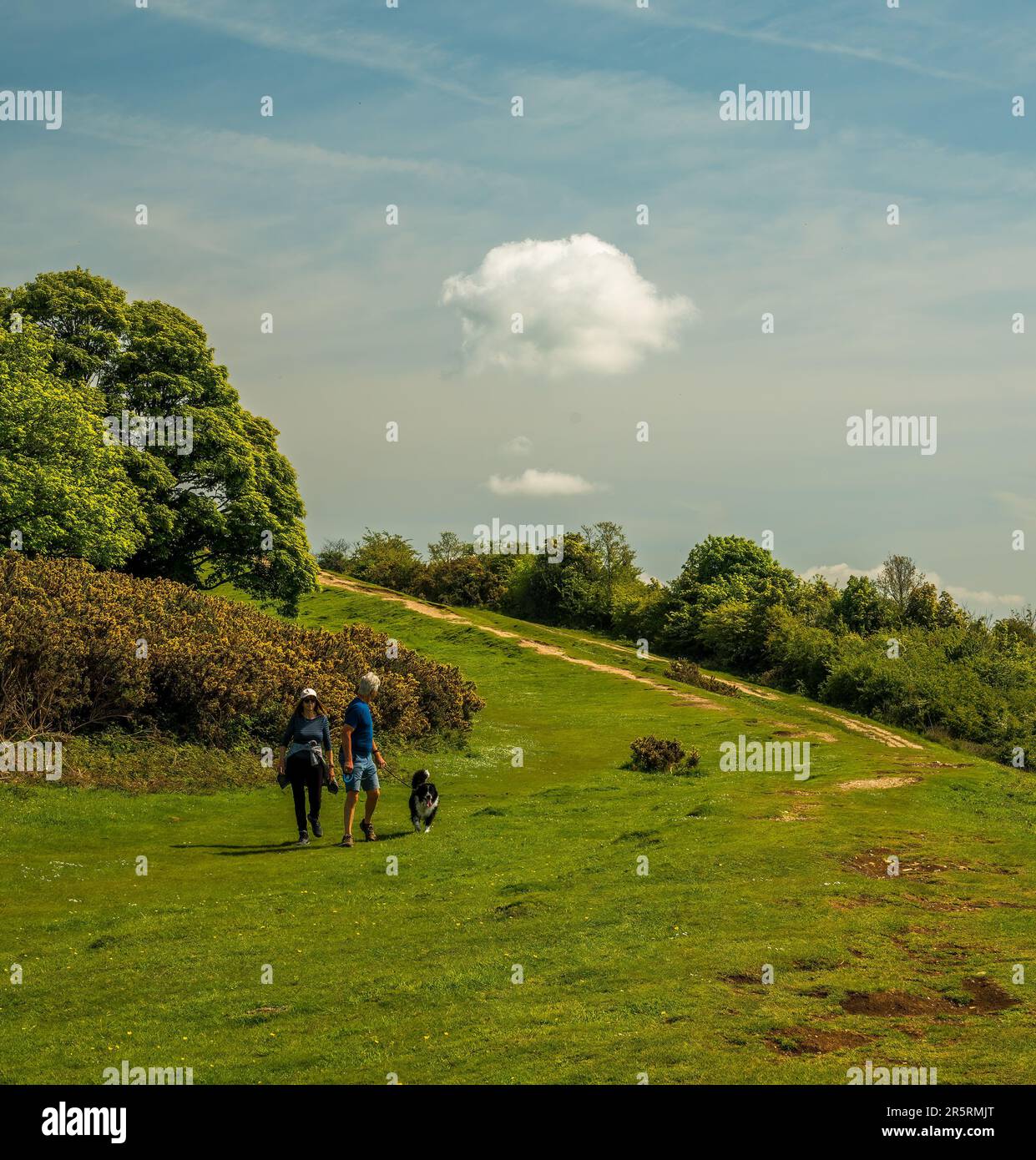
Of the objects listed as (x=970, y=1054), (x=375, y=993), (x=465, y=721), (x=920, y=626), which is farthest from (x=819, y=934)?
(x=920, y=626)

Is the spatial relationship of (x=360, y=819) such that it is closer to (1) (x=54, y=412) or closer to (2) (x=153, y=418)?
(1) (x=54, y=412)

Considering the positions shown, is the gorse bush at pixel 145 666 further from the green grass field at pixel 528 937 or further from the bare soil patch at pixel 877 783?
the bare soil patch at pixel 877 783

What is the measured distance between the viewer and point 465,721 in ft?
123

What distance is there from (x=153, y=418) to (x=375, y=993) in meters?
40.6

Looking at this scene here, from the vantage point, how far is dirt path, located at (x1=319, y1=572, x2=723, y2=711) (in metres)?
52.0

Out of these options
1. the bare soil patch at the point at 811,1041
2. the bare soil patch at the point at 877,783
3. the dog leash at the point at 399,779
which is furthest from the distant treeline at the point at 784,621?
the bare soil patch at the point at 811,1041

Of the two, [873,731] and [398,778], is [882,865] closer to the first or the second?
[398,778]

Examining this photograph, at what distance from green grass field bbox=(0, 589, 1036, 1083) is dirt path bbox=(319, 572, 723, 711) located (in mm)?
23970

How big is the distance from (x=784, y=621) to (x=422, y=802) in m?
61.4

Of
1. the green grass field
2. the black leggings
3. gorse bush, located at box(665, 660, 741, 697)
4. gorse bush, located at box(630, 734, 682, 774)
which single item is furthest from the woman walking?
gorse bush, located at box(665, 660, 741, 697)

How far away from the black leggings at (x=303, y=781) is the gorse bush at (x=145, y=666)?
919 cm

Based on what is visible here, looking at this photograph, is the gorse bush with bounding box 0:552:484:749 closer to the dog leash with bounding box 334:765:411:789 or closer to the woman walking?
the dog leash with bounding box 334:765:411:789

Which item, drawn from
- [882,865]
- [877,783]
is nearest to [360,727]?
[882,865]

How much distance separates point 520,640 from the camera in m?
68.1
